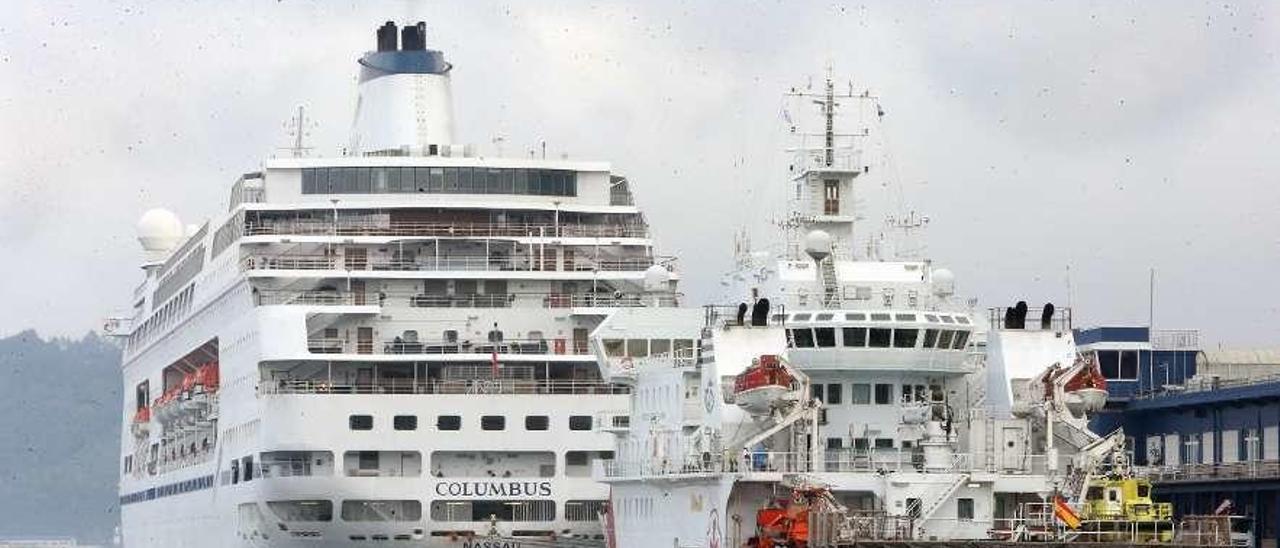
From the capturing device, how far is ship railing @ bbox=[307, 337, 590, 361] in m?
89.1

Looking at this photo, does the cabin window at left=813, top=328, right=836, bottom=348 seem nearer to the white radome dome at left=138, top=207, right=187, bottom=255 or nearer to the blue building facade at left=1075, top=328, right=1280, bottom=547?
the blue building facade at left=1075, top=328, right=1280, bottom=547

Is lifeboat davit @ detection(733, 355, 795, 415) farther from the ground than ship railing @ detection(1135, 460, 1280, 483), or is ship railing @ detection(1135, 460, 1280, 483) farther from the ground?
lifeboat davit @ detection(733, 355, 795, 415)

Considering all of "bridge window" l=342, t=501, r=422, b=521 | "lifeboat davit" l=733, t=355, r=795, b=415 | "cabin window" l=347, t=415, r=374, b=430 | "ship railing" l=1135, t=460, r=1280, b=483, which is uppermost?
"cabin window" l=347, t=415, r=374, b=430

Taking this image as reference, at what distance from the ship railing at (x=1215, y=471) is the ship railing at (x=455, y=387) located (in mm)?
16612

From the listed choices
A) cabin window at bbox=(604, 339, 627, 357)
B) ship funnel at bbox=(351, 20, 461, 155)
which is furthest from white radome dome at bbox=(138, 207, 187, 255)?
cabin window at bbox=(604, 339, 627, 357)

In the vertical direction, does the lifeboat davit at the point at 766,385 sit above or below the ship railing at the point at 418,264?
below

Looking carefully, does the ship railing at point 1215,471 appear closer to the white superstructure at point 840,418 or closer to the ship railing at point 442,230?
the white superstructure at point 840,418

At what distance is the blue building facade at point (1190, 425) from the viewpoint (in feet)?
269

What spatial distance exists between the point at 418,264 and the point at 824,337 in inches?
1040

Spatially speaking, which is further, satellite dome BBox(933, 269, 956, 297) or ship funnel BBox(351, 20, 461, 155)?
ship funnel BBox(351, 20, 461, 155)

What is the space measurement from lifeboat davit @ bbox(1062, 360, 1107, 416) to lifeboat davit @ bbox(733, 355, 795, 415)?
21.3 feet

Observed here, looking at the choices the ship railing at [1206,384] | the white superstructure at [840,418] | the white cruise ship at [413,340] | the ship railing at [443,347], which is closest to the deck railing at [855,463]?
the white superstructure at [840,418]

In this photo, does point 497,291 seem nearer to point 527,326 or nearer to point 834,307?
point 527,326

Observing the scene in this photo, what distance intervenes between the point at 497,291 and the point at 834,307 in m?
22.9
